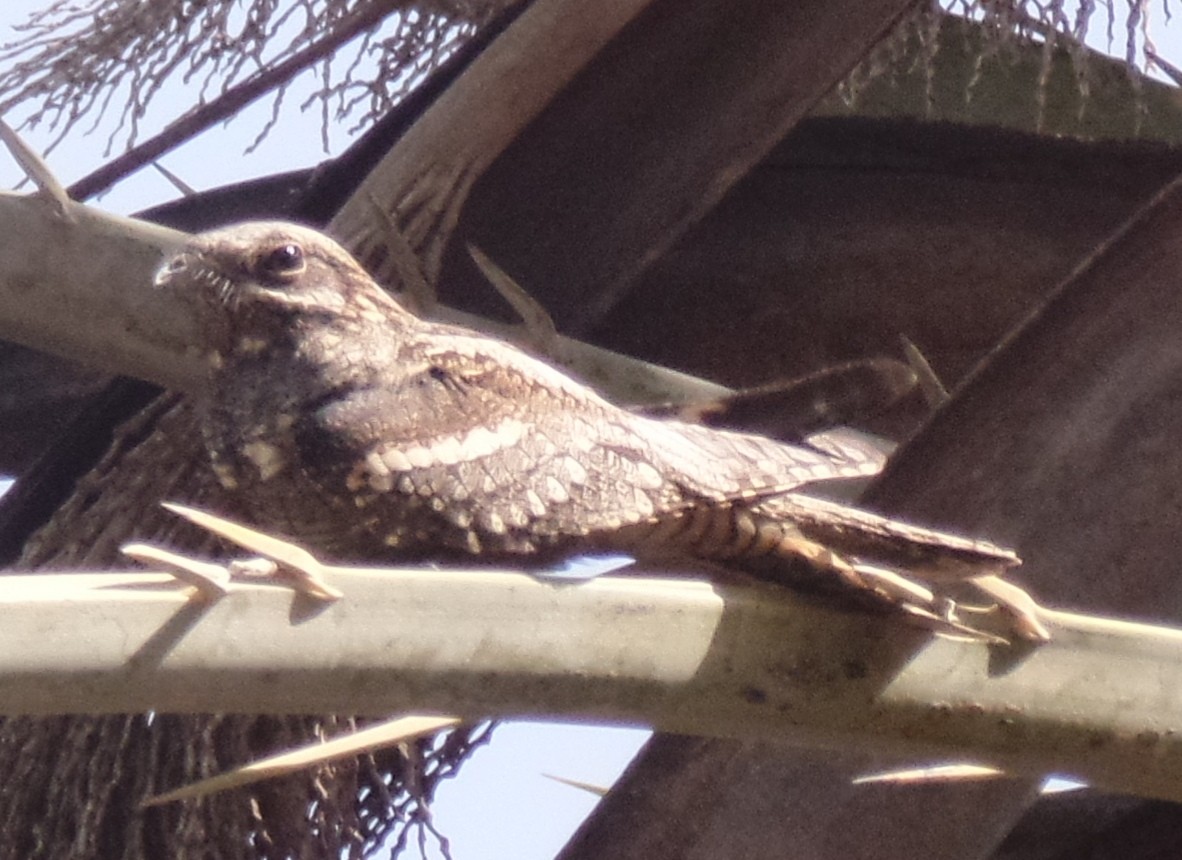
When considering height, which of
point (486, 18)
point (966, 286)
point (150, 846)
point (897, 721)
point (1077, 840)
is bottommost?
point (150, 846)

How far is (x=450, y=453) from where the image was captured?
1.60 metres

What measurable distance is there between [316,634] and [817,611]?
0.45 m

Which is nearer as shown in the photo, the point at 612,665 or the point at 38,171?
the point at 612,665

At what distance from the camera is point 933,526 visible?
160 centimetres

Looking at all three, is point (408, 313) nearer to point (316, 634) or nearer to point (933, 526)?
point (933, 526)

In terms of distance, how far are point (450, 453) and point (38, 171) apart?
478 millimetres

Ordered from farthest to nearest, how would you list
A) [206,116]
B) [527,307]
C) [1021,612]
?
[206,116]
[527,307]
[1021,612]

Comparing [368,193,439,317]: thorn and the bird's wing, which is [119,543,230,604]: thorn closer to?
the bird's wing

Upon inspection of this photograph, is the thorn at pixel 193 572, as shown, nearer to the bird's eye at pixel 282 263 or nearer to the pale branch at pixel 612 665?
the pale branch at pixel 612 665

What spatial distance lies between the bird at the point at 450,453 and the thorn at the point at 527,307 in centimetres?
8

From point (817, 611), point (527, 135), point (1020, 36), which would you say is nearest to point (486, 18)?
point (527, 135)

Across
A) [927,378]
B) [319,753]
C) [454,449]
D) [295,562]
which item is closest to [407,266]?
[454,449]

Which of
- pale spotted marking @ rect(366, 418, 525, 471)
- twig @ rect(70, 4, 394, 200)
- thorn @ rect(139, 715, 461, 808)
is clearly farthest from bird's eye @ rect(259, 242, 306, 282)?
thorn @ rect(139, 715, 461, 808)

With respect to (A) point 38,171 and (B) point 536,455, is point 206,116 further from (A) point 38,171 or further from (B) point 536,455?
(B) point 536,455
